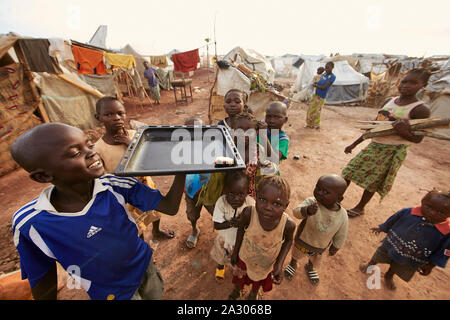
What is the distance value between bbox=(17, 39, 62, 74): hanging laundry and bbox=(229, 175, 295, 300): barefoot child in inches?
248

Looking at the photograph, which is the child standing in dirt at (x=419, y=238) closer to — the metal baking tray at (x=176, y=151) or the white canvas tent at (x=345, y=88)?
the metal baking tray at (x=176, y=151)

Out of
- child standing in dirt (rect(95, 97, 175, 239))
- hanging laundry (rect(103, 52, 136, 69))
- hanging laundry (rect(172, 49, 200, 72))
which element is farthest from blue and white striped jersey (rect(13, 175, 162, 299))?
hanging laundry (rect(172, 49, 200, 72))

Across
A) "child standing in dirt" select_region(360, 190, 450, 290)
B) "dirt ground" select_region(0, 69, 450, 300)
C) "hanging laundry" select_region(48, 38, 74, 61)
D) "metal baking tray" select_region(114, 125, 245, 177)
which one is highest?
"hanging laundry" select_region(48, 38, 74, 61)

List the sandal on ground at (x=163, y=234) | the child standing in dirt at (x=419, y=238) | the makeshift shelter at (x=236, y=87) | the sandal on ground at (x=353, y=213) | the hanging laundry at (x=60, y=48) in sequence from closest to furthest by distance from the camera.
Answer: the child standing in dirt at (x=419, y=238) < the sandal on ground at (x=163, y=234) < the sandal on ground at (x=353, y=213) < the makeshift shelter at (x=236, y=87) < the hanging laundry at (x=60, y=48)

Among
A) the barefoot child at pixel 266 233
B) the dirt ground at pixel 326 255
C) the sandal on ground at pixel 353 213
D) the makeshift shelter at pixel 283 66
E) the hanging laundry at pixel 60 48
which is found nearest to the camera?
the barefoot child at pixel 266 233

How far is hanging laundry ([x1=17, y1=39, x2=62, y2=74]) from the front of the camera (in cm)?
430

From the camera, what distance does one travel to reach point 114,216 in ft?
4.05

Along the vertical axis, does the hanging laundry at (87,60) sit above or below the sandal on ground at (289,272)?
above

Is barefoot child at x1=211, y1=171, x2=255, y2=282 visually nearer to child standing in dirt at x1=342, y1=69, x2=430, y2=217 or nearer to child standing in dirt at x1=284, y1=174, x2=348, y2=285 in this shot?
child standing in dirt at x1=284, y1=174, x2=348, y2=285

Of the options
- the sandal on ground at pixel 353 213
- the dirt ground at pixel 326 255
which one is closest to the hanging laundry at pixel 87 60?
the dirt ground at pixel 326 255

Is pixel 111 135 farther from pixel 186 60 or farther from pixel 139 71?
pixel 139 71

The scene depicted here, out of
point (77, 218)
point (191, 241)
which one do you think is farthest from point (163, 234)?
point (77, 218)

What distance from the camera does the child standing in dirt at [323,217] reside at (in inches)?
71.7

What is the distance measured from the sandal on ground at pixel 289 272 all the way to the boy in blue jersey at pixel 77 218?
1880 millimetres
